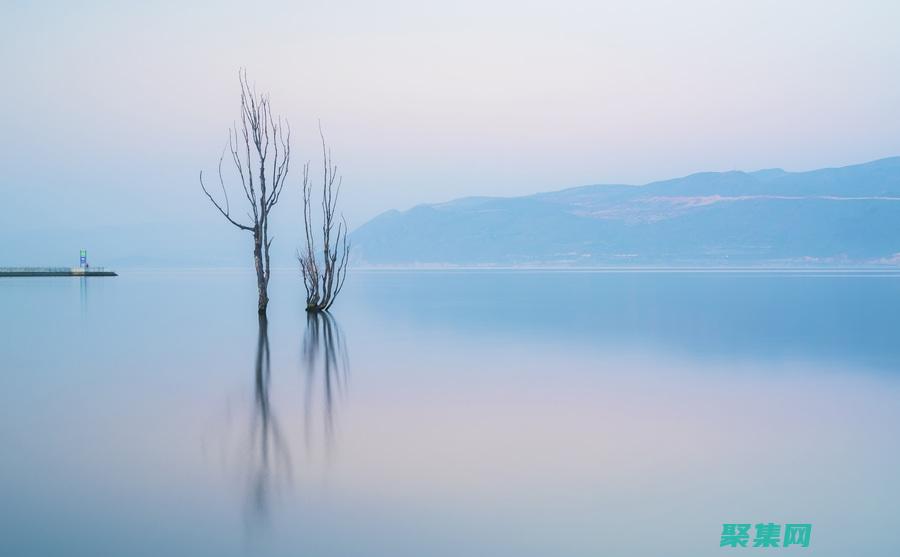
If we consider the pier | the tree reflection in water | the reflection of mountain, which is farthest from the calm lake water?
the pier

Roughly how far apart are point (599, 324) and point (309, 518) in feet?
45.0

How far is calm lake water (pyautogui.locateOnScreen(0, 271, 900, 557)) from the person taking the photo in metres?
3.86

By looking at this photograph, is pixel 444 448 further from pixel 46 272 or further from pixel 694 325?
pixel 46 272

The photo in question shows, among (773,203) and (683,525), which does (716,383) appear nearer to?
(683,525)

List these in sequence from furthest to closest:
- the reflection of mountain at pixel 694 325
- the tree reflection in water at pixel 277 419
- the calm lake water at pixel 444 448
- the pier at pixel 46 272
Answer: the pier at pixel 46 272, the reflection of mountain at pixel 694 325, the tree reflection in water at pixel 277 419, the calm lake water at pixel 444 448

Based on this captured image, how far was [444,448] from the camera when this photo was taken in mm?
5641

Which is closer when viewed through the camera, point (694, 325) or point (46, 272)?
point (694, 325)

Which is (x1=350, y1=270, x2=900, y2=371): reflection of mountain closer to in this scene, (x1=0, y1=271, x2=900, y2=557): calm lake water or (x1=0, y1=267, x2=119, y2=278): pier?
(x1=0, y1=271, x2=900, y2=557): calm lake water

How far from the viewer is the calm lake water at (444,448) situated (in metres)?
3.86

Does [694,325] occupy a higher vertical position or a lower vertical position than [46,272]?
lower

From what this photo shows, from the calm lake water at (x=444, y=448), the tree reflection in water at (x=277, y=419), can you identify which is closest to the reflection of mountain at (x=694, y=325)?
the calm lake water at (x=444, y=448)

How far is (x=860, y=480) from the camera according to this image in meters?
4.88

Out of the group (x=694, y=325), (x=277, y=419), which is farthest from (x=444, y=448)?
(x=694, y=325)

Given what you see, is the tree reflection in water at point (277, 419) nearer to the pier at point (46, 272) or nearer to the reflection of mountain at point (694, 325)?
the reflection of mountain at point (694, 325)
